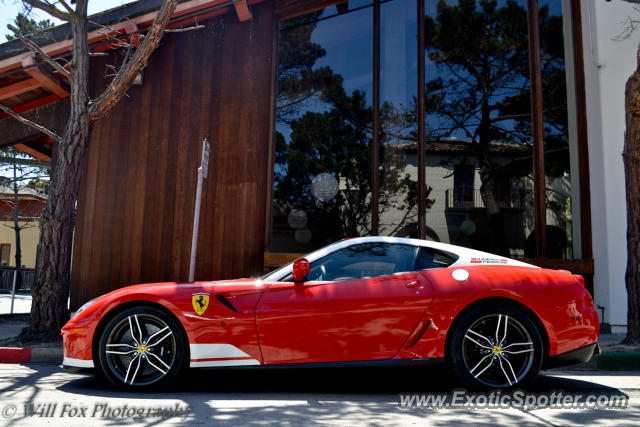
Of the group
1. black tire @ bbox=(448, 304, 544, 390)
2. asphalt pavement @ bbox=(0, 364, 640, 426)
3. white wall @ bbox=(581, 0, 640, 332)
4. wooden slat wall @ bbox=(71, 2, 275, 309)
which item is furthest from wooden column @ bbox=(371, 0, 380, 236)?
black tire @ bbox=(448, 304, 544, 390)

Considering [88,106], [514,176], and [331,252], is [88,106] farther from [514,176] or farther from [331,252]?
[514,176]

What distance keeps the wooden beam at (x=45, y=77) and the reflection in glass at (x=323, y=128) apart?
376 cm

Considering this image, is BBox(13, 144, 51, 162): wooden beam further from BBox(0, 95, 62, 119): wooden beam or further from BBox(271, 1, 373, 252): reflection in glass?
BBox(271, 1, 373, 252): reflection in glass

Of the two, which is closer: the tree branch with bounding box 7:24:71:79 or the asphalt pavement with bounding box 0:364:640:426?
the asphalt pavement with bounding box 0:364:640:426

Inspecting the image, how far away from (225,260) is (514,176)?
5025 millimetres

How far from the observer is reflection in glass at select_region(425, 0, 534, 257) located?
28.8 ft

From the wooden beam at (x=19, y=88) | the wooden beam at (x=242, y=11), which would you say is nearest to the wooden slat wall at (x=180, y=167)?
the wooden beam at (x=242, y=11)

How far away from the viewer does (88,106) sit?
7348 mm

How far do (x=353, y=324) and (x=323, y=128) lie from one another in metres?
5.91

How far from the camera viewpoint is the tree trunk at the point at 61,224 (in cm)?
A: 677

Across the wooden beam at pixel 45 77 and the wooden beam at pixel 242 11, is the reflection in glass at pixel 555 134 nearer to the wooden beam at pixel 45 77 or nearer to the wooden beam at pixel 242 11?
the wooden beam at pixel 242 11

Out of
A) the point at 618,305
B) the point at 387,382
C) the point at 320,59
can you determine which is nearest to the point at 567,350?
the point at 387,382

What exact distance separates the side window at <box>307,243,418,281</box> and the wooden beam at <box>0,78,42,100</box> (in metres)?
7.24

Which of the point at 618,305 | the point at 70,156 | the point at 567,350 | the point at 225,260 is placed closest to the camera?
the point at 567,350
